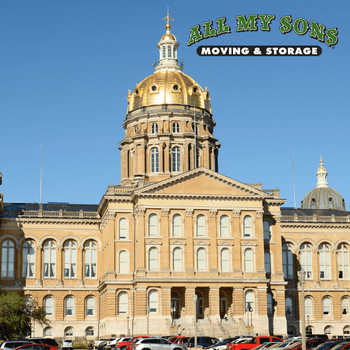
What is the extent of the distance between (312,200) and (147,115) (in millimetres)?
48721

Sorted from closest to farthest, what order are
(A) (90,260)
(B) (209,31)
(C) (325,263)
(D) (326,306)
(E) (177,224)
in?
(B) (209,31) → (E) (177,224) → (A) (90,260) → (D) (326,306) → (C) (325,263)

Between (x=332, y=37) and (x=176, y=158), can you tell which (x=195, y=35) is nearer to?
(x=332, y=37)

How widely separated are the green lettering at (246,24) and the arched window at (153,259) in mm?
40414

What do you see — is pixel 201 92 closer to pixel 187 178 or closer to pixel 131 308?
pixel 187 178

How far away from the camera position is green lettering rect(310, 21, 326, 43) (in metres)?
38.4

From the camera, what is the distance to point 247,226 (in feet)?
256

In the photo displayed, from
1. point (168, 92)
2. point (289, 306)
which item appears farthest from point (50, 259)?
point (289, 306)

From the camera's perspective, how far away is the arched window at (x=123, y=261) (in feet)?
256

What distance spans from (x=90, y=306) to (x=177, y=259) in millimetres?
14703

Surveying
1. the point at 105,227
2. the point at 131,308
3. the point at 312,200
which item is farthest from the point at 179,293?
the point at 312,200

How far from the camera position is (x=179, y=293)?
79438 millimetres

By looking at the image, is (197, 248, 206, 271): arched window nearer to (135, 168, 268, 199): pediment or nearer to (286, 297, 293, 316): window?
(135, 168, 268, 199): pediment

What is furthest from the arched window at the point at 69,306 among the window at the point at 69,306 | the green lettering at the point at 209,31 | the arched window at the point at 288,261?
the green lettering at the point at 209,31

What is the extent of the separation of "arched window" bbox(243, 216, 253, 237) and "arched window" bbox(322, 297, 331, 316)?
704 inches
